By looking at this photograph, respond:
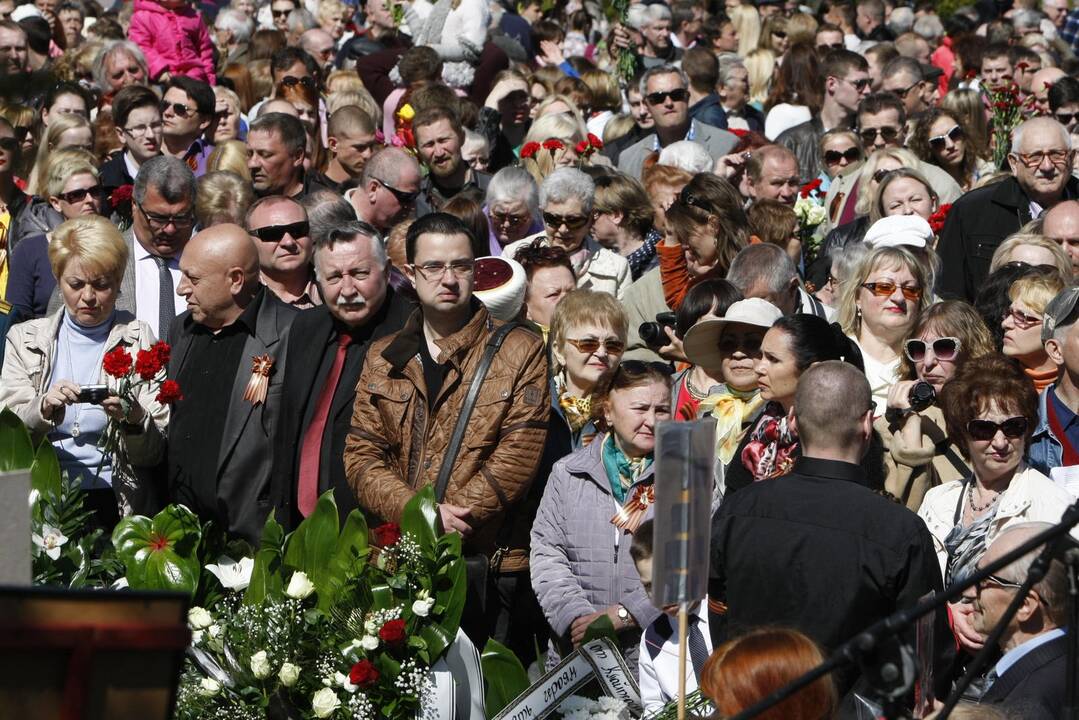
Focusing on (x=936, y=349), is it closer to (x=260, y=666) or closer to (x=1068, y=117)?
(x=260, y=666)

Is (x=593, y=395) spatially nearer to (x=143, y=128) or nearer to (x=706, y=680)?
(x=706, y=680)

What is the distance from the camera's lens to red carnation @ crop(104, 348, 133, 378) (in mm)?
5605

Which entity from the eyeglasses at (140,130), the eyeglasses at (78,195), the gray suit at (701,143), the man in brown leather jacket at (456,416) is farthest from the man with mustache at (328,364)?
the gray suit at (701,143)

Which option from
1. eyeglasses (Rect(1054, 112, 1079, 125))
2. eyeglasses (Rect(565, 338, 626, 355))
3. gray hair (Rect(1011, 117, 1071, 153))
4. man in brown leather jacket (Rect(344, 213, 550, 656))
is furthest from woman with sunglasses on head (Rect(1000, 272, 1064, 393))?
eyeglasses (Rect(1054, 112, 1079, 125))

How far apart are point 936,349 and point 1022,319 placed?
47 cm

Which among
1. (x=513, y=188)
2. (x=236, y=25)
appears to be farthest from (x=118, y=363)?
(x=236, y=25)

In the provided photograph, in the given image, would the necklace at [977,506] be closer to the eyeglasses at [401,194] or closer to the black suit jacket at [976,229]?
the black suit jacket at [976,229]

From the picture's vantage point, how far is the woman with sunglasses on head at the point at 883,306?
19.2ft

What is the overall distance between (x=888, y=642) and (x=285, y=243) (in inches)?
181

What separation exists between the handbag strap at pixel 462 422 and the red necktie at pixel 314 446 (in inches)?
26.1

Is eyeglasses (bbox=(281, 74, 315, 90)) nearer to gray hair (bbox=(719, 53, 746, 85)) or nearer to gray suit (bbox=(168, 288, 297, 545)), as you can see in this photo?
gray hair (bbox=(719, 53, 746, 85))

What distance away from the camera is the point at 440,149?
877 centimetres

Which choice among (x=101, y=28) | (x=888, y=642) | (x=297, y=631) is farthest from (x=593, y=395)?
(x=101, y=28)

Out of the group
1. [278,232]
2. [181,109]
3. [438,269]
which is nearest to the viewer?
[438,269]
